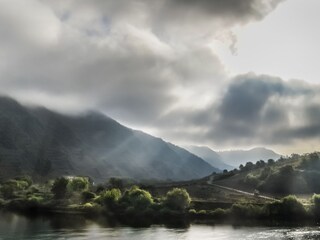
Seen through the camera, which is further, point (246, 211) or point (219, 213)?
point (219, 213)

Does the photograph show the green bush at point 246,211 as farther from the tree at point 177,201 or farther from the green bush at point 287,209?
the tree at point 177,201

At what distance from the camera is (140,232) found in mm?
136375

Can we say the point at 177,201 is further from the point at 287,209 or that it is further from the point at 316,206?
the point at 316,206

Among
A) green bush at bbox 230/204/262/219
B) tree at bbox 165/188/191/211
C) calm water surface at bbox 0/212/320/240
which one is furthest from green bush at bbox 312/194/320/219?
tree at bbox 165/188/191/211

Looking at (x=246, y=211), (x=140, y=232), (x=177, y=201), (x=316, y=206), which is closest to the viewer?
(x=140, y=232)

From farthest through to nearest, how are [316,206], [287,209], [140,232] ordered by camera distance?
[316,206] → [287,209] → [140,232]

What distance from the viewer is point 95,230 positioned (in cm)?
14025

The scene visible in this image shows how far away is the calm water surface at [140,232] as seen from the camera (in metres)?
126

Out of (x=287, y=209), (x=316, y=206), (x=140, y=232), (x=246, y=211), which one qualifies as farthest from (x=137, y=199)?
(x=316, y=206)

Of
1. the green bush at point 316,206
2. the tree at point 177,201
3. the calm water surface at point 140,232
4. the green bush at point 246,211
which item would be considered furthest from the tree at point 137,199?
the green bush at point 316,206

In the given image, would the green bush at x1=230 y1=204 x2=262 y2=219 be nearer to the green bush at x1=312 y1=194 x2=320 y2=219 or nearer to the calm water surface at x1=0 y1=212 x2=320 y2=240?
the calm water surface at x1=0 y1=212 x2=320 y2=240

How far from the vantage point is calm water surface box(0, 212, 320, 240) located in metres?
126

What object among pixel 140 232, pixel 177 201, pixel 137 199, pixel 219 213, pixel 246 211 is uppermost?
pixel 137 199

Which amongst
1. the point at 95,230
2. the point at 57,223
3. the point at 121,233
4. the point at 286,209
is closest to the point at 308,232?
the point at 286,209
